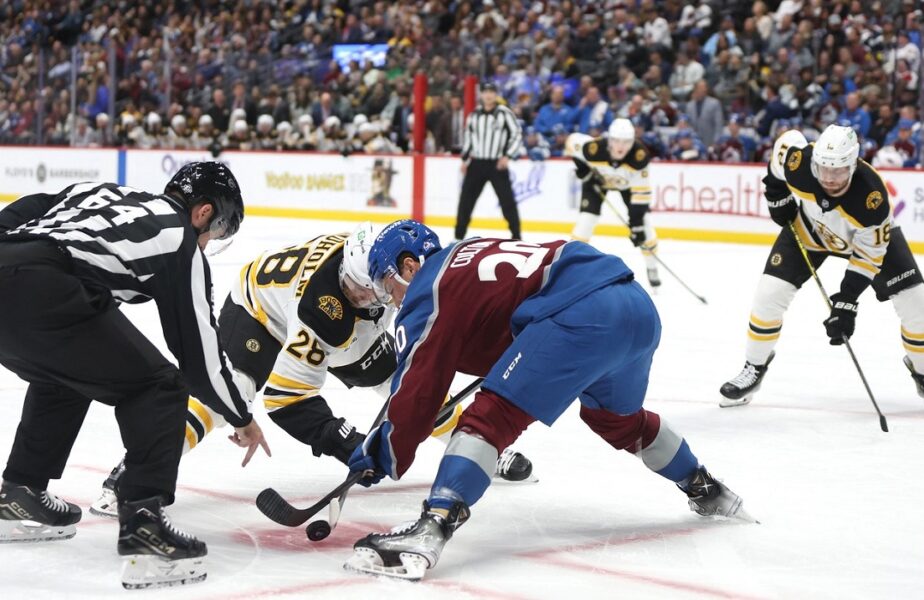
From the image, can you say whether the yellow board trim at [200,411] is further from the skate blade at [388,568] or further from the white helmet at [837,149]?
the white helmet at [837,149]

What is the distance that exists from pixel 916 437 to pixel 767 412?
0.67 meters

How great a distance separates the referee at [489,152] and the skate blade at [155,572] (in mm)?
9327

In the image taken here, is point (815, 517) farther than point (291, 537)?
Yes

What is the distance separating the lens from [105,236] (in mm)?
2844

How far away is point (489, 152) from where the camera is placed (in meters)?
12.3

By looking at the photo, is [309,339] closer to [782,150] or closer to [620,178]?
[782,150]

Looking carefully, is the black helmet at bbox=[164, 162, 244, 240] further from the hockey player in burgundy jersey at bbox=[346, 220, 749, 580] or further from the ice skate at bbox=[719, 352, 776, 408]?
the ice skate at bbox=[719, 352, 776, 408]

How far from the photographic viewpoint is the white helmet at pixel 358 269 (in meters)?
3.42

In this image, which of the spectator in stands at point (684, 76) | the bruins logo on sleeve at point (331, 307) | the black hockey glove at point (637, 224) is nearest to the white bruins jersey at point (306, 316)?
the bruins logo on sleeve at point (331, 307)

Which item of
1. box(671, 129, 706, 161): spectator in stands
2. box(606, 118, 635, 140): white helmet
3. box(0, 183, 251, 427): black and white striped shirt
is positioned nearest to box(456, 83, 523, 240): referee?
box(671, 129, 706, 161): spectator in stands

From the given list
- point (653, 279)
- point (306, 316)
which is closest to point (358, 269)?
point (306, 316)

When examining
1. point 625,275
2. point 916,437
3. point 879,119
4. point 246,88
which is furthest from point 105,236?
point 246,88

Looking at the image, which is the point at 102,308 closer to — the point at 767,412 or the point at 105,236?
the point at 105,236

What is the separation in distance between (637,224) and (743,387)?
4.59 m
